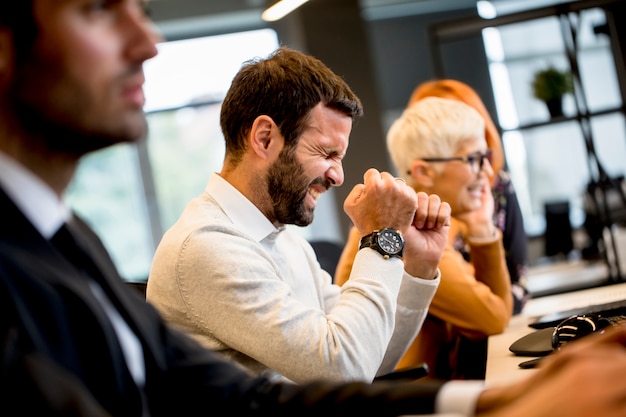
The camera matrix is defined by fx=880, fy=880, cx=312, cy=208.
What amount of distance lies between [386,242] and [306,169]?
25 cm

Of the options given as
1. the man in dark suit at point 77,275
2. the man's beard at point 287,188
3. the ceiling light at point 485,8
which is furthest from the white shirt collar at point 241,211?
the ceiling light at point 485,8

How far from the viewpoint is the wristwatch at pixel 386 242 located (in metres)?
1.86

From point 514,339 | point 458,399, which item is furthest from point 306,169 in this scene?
point 458,399

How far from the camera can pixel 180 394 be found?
103 centimetres

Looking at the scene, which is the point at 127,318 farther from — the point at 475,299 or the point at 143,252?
the point at 143,252

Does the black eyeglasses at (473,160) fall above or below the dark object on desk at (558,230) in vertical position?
above

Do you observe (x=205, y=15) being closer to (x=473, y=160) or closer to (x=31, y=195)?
(x=473, y=160)

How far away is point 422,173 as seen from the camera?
2.85 m

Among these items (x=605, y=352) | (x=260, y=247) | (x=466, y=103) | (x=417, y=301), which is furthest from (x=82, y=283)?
(x=466, y=103)

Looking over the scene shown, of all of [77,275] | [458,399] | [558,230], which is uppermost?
[77,275]

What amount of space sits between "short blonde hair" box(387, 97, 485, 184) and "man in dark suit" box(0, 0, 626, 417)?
189 centimetres

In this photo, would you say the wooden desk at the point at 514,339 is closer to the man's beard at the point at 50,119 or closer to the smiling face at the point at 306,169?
the smiling face at the point at 306,169

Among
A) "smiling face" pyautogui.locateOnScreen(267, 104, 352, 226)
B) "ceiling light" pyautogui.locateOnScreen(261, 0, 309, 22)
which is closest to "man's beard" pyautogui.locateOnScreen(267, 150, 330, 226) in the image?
"smiling face" pyautogui.locateOnScreen(267, 104, 352, 226)

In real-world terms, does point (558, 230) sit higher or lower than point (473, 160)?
lower
